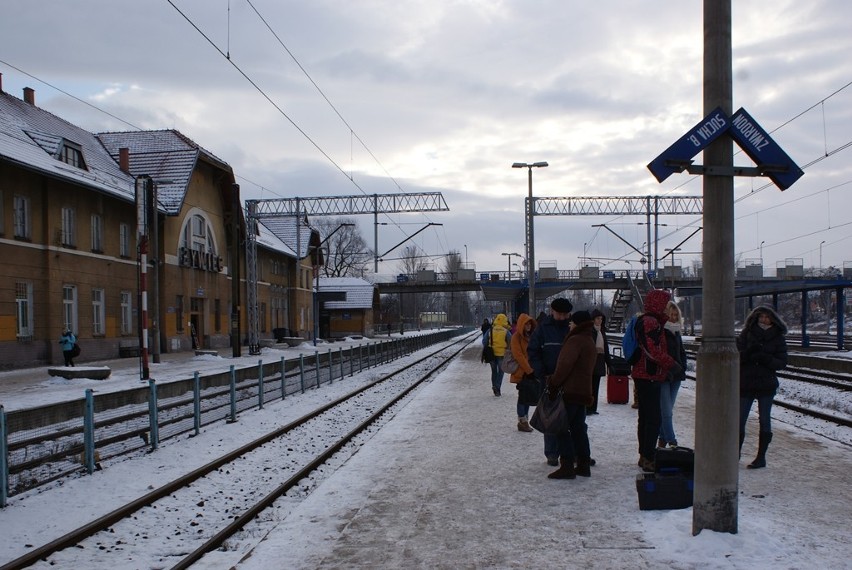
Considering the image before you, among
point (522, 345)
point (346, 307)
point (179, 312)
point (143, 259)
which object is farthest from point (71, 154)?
point (346, 307)

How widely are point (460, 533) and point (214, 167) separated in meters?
36.3

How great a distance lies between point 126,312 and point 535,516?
1119 inches

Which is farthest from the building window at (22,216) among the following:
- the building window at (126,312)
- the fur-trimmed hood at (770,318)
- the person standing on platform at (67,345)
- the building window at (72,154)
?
the fur-trimmed hood at (770,318)

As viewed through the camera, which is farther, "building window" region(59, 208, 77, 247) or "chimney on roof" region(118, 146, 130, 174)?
"chimney on roof" region(118, 146, 130, 174)

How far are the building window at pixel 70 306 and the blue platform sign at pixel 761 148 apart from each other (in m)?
26.0

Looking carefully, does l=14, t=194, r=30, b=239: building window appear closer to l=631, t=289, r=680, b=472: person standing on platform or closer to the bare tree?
l=631, t=289, r=680, b=472: person standing on platform

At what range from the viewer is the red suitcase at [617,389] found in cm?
1406

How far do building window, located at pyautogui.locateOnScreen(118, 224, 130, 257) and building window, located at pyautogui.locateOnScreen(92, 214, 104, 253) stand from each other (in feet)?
4.78

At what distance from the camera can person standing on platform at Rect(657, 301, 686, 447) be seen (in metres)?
7.73

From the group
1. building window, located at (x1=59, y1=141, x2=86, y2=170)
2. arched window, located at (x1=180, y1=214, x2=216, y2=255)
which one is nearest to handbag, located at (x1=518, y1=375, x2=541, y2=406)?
building window, located at (x1=59, y1=141, x2=86, y2=170)

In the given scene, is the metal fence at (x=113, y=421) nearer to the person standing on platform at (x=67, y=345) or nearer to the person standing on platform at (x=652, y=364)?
the person standing on platform at (x=652, y=364)

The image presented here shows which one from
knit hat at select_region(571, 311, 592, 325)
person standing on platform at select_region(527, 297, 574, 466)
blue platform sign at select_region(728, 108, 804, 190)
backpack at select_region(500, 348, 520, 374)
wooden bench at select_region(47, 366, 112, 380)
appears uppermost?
blue platform sign at select_region(728, 108, 804, 190)

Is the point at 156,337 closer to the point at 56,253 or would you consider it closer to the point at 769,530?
the point at 56,253

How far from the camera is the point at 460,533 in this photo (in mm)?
5801
